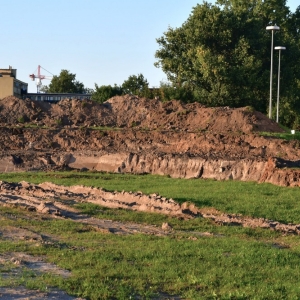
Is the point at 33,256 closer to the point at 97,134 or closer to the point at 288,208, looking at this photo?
the point at 288,208

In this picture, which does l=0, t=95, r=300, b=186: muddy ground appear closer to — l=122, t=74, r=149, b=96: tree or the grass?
the grass

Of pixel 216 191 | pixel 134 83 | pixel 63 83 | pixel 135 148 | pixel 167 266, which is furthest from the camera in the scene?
pixel 63 83

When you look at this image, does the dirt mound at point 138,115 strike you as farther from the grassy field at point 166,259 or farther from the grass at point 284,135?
the grassy field at point 166,259

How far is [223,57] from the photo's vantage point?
156 feet

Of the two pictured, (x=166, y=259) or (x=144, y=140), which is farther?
(x=144, y=140)

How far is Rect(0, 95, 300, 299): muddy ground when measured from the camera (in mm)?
19588

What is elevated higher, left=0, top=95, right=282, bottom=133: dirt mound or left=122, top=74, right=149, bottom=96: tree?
left=122, top=74, right=149, bottom=96: tree

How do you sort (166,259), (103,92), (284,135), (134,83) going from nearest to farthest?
(166,259) < (284,135) < (103,92) < (134,83)

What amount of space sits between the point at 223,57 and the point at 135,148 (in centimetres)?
1199

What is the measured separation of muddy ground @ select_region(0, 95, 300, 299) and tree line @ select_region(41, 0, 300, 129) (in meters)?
3.73

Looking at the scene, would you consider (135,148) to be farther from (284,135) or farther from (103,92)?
(103,92)

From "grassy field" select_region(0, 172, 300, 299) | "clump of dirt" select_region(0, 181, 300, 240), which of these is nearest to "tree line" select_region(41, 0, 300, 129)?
"clump of dirt" select_region(0, 181, 300, 240)

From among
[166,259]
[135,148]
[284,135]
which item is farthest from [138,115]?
[166,259]

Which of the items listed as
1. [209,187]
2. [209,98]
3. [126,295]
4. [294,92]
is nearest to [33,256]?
[126,295]
